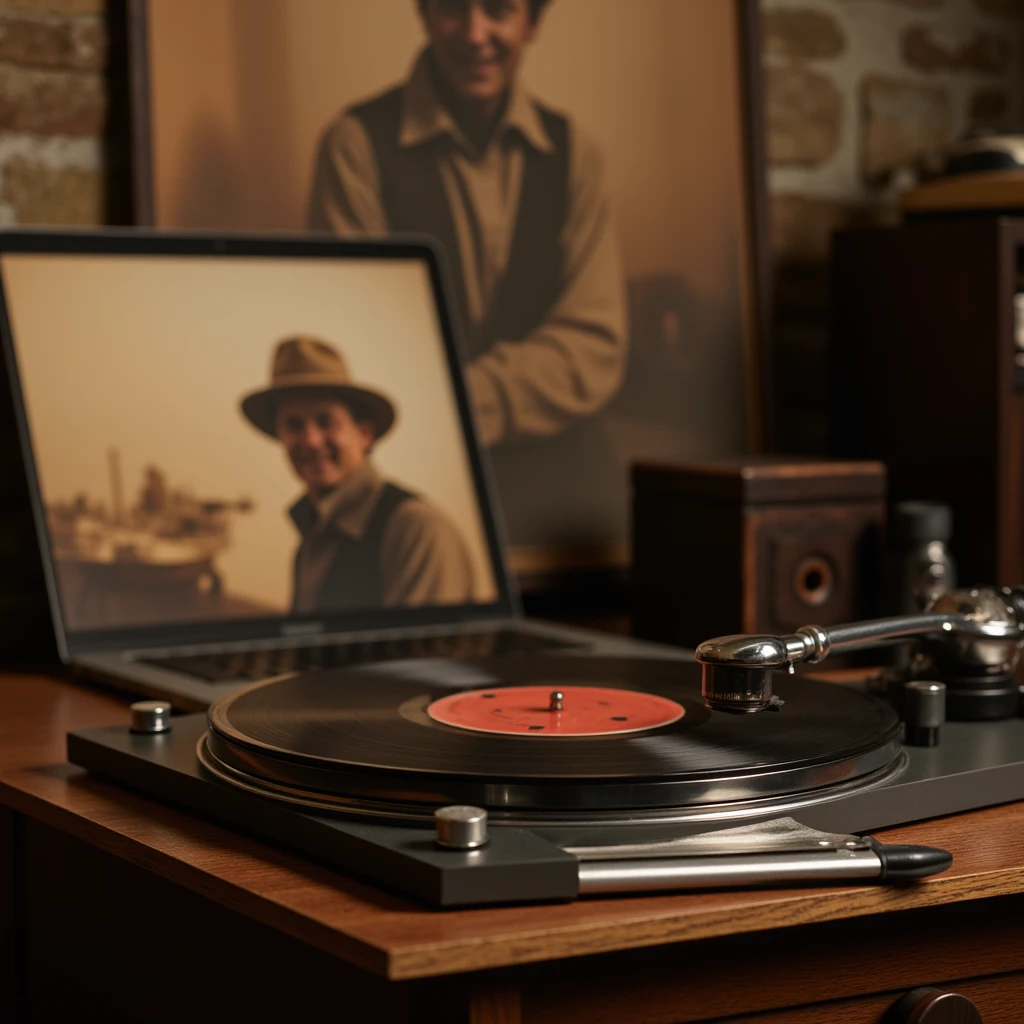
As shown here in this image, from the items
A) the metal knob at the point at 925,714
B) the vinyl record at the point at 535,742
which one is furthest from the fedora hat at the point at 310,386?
the metal knob at the point at 925,714

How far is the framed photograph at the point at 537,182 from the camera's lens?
5.72 ft

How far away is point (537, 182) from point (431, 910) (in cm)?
127

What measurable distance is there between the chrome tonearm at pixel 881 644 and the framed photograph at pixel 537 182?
28.2 inches

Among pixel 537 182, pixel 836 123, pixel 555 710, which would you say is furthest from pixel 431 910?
pixel 836 123

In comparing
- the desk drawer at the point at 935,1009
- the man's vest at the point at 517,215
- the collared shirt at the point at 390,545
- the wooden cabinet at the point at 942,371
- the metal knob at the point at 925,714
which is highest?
the man's vest at the point at 517,215

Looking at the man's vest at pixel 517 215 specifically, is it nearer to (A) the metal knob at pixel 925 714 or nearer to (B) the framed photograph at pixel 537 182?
(B) the framed photograph at pixel 537 182

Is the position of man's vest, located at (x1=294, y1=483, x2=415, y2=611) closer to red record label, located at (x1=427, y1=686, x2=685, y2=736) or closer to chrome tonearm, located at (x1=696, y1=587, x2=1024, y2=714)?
red record label, located at (x1=427, y1=686, x2=685, y2=736)

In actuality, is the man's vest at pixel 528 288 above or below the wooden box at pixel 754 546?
above

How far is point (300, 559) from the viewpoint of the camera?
1.59m

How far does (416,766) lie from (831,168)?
1.56 m

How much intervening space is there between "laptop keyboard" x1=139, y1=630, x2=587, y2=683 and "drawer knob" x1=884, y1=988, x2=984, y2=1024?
58 cm

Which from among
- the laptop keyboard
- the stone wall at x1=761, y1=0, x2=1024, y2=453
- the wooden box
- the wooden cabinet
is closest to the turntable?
the laptop keyboard

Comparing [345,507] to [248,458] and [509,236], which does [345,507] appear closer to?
[248,458]

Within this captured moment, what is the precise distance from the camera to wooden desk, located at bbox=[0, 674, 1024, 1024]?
2.50 feet
